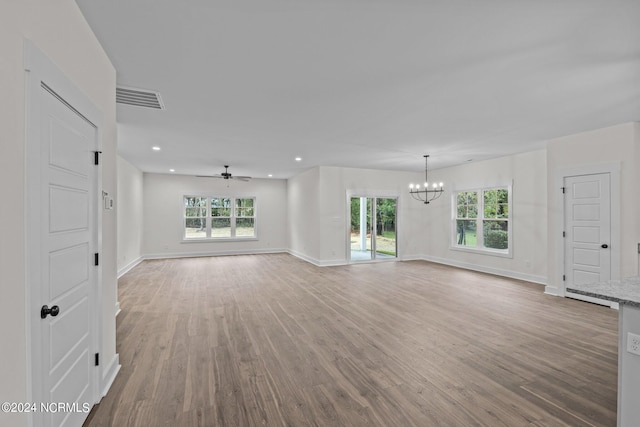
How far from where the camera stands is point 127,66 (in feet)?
8.57

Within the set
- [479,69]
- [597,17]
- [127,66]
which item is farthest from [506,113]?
[127,66]

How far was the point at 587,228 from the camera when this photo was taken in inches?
187

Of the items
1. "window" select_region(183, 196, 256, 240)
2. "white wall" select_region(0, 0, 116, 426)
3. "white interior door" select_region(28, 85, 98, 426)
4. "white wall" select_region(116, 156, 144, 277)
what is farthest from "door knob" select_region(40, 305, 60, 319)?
"window" select_region(183, 196, 256, 240)

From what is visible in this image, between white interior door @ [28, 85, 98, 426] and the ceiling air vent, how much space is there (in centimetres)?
125

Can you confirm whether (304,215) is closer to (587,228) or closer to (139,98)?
(139,98)

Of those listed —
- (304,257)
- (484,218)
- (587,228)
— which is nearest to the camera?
(587,228)

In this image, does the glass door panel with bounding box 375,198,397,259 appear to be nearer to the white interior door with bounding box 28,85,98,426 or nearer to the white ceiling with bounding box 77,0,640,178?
the white ceiling with bounding box 77,0,640,178

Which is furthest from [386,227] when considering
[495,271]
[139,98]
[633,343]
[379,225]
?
[633,343]

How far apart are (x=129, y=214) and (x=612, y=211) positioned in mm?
9654

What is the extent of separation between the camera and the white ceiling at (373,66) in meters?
1.96

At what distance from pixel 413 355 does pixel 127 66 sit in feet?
12.6

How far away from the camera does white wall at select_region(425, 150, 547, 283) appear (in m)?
5.91

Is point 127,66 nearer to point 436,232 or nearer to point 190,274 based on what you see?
point 190,274

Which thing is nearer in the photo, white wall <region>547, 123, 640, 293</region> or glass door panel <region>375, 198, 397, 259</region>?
white wall <region>547, 123, 640, 293</region>
